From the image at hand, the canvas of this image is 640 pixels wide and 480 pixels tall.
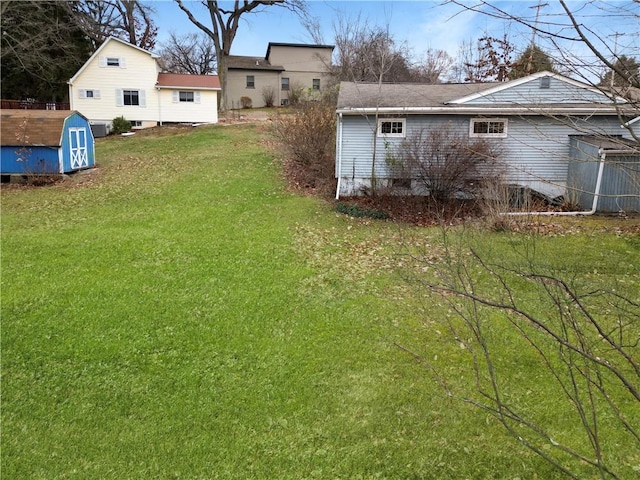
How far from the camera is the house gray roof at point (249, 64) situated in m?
42.5

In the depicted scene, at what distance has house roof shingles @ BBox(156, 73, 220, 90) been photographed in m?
28.2

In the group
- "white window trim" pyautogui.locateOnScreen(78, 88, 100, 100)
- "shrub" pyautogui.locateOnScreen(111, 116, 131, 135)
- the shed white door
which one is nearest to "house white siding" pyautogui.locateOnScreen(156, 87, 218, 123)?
"shrub" pyautogui.locateOnScreen(111, 116, 131, 135)

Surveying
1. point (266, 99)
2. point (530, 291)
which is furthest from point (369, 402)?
point (266, 99)

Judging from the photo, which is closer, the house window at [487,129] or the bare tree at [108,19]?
the house window at [487,129]

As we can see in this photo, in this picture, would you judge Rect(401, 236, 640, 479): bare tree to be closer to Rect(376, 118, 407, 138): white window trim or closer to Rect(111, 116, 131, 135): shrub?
Rect(376, 118, 407, 138): white window trim

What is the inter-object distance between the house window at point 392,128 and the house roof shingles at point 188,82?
17140 mm

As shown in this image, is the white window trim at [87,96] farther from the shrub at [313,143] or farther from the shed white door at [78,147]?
the shrub at [313,143]

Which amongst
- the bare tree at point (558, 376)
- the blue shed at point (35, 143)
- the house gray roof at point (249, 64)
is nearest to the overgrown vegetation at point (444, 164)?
the bare tree at point (558, 376)

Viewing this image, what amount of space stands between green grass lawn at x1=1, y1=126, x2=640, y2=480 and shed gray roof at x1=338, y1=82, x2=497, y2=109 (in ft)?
15.2

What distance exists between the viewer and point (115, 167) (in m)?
18.8

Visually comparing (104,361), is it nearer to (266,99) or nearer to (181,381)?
(181,381)

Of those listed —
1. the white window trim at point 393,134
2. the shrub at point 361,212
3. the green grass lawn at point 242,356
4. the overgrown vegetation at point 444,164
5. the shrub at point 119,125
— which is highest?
the shrub at point 119,125

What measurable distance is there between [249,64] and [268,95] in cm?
346

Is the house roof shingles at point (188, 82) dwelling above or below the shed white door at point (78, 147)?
above
